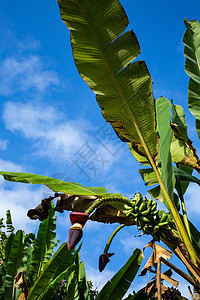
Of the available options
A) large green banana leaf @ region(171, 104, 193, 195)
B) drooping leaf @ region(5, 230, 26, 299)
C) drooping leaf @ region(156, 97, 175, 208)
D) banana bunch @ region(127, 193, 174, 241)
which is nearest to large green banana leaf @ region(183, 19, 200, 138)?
large green banana leaf @ region(171, 104, 193, 195)

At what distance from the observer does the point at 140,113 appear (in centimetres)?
255

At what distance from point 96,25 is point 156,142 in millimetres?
1117

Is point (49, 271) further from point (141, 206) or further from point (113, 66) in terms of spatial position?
point (113, 66)

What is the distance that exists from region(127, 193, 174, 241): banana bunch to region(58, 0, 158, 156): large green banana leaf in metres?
0.78

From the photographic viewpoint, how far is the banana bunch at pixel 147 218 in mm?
1915

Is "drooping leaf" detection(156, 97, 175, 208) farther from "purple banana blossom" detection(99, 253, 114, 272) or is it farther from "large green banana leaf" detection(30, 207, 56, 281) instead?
"large green banana leaf" detection(30, 207, 56, 281)

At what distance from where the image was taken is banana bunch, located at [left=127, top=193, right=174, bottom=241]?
192 centimetres

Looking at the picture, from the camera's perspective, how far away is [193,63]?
317cm

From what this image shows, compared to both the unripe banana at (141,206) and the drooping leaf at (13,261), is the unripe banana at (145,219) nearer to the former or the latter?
the unripe banana at (141,206)

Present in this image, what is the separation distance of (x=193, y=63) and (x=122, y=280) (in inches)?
97.2

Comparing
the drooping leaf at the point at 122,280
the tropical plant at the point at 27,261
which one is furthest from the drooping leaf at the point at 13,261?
the drooping leaf at the point at 122,280

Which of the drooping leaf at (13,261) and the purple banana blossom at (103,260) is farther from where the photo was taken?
the drooping leaf at (13,261)

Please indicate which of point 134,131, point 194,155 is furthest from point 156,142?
point 194,155

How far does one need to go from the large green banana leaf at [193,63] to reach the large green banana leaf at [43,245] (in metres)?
2.11
